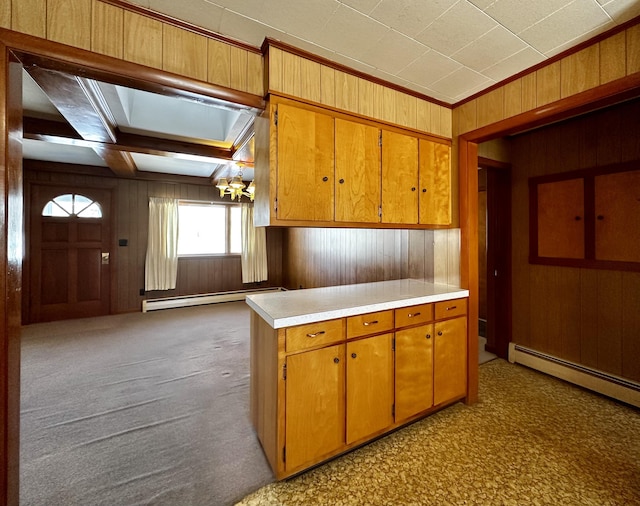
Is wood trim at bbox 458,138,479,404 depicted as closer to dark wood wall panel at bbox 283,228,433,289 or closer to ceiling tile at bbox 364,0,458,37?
dark wood wall panel at bbox 283,228,433,289

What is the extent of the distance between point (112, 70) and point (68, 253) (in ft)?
15.8

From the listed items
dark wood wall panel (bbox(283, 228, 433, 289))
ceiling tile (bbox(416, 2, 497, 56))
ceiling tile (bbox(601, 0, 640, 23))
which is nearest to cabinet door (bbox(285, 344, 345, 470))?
dark wood wall panel (bbox(283, 228, 433, 289))

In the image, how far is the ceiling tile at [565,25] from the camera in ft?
4.72

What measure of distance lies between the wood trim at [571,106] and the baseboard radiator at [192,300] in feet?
17.6

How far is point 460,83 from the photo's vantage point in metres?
2.17

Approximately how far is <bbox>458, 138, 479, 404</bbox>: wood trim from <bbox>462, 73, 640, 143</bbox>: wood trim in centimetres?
20

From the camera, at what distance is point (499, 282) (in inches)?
133

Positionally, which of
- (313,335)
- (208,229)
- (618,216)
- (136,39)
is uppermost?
(136,39)

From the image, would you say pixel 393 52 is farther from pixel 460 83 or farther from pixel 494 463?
pixel 494 463

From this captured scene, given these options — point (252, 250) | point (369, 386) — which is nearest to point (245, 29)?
point (369, 386)

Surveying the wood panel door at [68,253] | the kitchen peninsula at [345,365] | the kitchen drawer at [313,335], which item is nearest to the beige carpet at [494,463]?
the kitchen peninsula at [345,365]

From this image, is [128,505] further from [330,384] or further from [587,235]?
[587,235]

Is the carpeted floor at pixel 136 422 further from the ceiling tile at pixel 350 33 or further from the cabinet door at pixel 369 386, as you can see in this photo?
the ceiling tile at pixel 350 33

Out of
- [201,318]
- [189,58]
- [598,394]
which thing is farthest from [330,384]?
[201,318]
